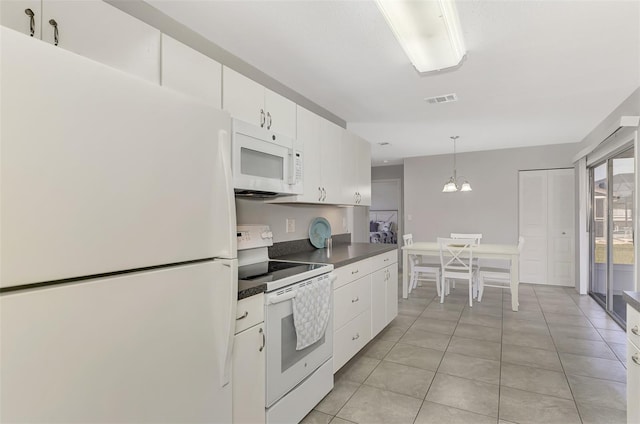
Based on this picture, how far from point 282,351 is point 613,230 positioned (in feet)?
14.4

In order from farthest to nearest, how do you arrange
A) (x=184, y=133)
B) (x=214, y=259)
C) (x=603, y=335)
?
(x=603, y=335)
(x=214, y=259)
(x=184, y=133)

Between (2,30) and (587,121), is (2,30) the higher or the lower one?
the lower one

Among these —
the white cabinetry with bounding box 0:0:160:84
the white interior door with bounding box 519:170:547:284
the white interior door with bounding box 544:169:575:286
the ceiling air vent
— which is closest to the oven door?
the white cabinetry with bounding box 0:0:160:84

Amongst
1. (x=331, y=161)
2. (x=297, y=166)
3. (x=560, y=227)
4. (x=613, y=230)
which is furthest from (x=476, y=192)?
Result: (x=297, y=166)

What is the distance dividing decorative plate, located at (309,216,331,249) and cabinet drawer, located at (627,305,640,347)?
2326mm

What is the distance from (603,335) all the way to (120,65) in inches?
184

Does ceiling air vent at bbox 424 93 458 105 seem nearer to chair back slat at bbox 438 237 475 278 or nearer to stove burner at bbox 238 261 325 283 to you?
chair back slat at bbox 438 237 475 278

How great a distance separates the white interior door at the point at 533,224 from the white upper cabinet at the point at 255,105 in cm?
518

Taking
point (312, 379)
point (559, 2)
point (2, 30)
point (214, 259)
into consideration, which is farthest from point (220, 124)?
point (559, 2)

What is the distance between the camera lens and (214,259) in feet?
4.15

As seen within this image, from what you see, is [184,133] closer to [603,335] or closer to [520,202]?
[603,335]

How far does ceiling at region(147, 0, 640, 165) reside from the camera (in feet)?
6.42

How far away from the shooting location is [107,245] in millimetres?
917

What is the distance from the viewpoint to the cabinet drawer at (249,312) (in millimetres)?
1491
